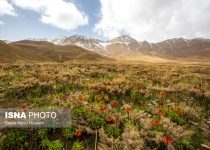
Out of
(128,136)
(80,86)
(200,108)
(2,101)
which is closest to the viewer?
(128,136)

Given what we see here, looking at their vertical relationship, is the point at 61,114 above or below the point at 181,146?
above

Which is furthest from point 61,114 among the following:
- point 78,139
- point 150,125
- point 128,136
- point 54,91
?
point 54,91

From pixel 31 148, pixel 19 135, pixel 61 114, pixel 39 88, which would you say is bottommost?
pixel 31 148

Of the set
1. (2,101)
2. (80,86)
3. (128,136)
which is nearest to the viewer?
(128,136)

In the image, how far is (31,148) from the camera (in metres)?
3.11

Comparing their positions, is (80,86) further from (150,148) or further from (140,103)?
(150,148)

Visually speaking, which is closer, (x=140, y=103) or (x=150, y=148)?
(x=150, y=148)

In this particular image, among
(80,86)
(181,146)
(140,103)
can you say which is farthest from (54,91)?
(181,146)

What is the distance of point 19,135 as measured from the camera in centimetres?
323

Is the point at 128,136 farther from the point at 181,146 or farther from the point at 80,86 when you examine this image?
the point at 80,86

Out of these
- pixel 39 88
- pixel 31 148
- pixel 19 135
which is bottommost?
pixel 31 148

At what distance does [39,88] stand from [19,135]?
3827 millimetres

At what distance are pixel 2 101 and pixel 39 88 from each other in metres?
1.67

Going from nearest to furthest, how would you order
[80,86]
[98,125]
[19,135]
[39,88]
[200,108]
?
[19,135], [98,125], [200,108], [39,88], [80,86]
